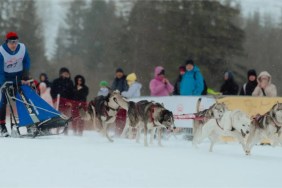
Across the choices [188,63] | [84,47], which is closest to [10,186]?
[188,63]

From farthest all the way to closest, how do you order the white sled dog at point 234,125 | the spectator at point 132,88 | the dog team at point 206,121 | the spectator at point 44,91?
1. the spectator at point 44,91
2. the spectator at point 132,88
3. the dog team at point 206,121
4. the white sled dog at point 234,125

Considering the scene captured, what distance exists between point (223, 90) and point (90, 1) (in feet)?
184

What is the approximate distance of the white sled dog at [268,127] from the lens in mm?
9383

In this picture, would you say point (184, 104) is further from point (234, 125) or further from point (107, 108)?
point (234, 125)

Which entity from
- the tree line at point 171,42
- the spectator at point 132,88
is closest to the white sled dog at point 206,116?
the spectator at point 132,88

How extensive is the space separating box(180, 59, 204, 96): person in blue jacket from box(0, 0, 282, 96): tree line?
71.1 feet

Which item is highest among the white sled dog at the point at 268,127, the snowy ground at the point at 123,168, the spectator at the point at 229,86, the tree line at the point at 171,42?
the tree line at the point at 171,42

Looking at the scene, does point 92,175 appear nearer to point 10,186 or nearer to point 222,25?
point 10,186

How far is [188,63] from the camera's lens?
13.5 meters

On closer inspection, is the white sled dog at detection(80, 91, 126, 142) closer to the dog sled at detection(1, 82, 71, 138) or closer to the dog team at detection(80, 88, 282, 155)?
the dog team at detection(80, 88, 282, 155)

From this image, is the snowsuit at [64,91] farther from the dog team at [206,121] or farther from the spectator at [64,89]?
the dog team at [206,121]

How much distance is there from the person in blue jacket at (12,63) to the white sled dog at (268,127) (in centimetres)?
393

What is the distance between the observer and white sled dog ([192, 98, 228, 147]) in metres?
9.82

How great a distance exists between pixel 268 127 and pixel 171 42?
29.3 metres
